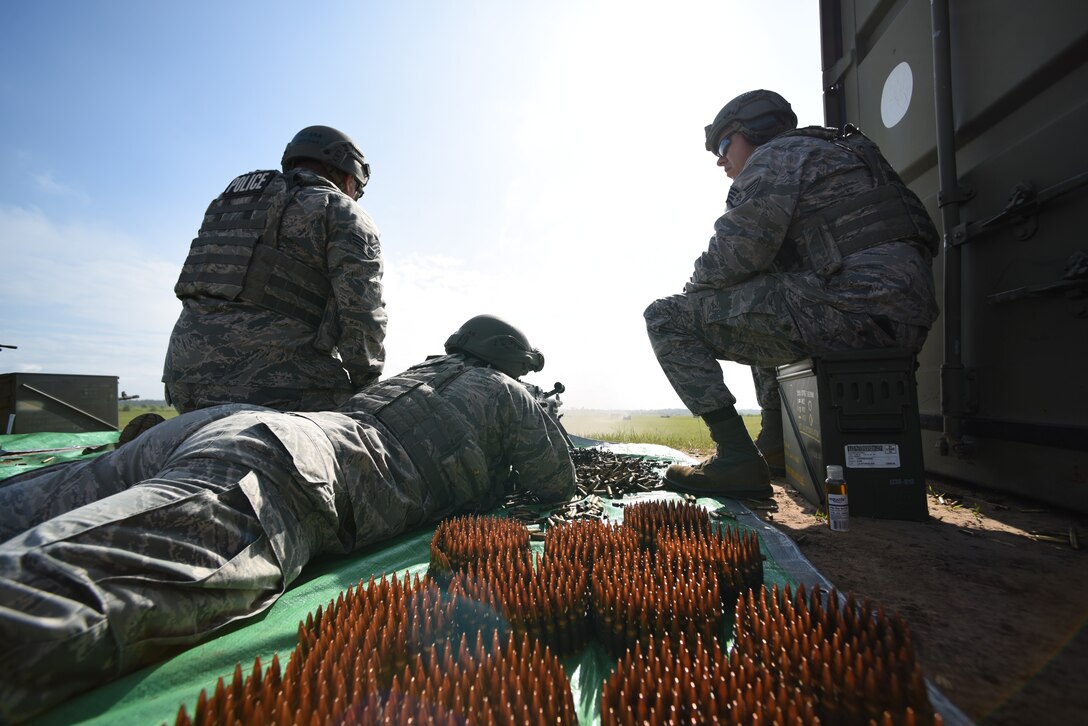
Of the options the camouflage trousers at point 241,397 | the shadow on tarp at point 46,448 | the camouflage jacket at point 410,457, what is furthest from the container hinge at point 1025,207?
the shadow on tarp at point 46,448

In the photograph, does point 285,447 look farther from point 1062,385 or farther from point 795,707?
point 1062,385

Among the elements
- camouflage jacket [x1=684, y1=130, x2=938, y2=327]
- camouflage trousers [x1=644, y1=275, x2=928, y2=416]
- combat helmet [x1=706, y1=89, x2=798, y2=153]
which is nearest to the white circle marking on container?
combat helmet [x1=706, y1=89, x2=798, y2=153]

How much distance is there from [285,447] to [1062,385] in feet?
13.3

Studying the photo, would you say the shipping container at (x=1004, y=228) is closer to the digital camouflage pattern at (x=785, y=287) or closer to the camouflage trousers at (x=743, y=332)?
the digital camouflage pattern at (x=785, y=287)

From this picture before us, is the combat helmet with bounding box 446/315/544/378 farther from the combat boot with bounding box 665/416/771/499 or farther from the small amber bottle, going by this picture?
the small amber bottle

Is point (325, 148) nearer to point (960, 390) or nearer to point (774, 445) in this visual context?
point (774, 445)

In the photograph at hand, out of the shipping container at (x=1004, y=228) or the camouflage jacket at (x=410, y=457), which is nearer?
the camouflage jacket at (x=410, y=457)

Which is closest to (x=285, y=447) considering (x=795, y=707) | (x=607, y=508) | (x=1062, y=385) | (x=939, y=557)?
(x=795, y=707)

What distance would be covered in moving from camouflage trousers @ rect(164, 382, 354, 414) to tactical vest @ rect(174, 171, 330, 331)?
566 millimetres

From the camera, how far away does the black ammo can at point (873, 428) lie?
9.52 ft

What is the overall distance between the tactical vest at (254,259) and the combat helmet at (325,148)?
511mm

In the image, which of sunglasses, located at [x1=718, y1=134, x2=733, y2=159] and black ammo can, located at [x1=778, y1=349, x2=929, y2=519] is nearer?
black ammo can, located at [x1=778, y1=349, x2=929, y2=519]

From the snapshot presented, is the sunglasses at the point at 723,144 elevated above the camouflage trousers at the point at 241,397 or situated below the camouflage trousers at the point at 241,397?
above

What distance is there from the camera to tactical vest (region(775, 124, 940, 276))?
10.3ft
